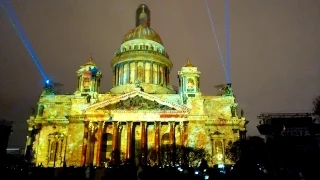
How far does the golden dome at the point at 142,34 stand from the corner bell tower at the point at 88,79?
13311 millimetres

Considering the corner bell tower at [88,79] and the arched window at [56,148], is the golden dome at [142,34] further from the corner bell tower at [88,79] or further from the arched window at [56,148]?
the arched window at [56,148]

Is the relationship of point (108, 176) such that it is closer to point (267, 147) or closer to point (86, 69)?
point (267, 147)

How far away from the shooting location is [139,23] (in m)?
60.7

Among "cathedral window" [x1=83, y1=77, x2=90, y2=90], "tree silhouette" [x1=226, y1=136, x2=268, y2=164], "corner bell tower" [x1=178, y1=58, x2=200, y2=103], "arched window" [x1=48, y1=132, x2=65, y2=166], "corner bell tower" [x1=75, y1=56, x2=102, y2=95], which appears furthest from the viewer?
"cathedral window" [x1=83, y1=77, x2=90, y2=90]

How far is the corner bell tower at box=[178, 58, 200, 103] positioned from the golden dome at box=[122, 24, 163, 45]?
1428cm

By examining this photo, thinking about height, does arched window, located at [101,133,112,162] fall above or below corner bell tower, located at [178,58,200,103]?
below

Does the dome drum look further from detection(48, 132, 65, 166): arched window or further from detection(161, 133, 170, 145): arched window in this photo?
detection(48, 132, 65, 166): arched window

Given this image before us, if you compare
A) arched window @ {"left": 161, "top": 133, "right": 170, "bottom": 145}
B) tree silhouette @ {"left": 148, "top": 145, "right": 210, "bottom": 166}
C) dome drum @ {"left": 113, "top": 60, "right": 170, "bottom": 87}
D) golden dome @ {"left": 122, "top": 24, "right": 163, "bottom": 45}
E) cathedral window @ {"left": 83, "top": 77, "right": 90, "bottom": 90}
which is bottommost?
tree silhouette @ {"left": 148, "top": 145, "right": 210, "bottom": 166}

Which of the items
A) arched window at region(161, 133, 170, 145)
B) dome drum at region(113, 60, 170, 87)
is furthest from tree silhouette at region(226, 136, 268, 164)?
dome drum at region(113, 60, 170, 87)

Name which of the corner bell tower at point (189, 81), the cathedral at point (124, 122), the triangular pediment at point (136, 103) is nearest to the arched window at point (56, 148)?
the cathedral at point (124, 122)

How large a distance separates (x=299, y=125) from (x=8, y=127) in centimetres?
5280

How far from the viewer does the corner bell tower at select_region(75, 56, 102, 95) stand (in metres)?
43.2

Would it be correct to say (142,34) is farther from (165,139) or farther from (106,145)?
(106,145)

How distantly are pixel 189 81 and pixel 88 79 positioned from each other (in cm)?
1529
